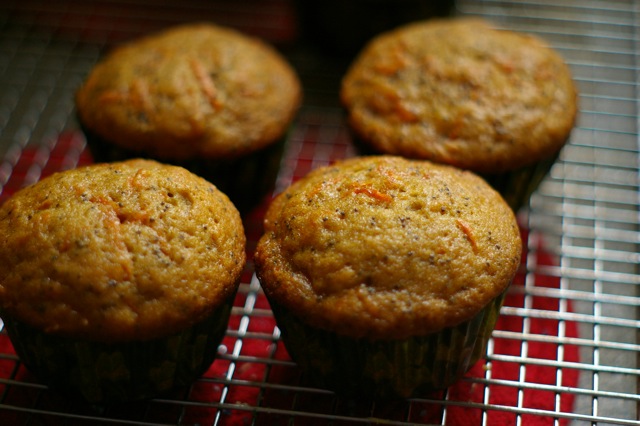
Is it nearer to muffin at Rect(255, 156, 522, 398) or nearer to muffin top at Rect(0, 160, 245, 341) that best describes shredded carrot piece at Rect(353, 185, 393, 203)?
muffin at Rect(255, 156, 522, 398)

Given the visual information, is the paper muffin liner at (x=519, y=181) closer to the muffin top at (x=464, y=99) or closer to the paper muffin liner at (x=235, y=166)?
the muffin top at (x=464, y=99)

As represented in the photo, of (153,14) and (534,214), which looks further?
(153,14)

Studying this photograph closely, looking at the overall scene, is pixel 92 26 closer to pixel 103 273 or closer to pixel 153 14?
pixel 153 14

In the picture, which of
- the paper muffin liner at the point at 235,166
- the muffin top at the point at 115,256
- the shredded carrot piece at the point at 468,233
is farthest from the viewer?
the paper muffin liner at the point at 235,166

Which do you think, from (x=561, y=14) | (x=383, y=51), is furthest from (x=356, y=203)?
(x=561, y=14)

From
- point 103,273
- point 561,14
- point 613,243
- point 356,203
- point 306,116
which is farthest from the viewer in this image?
point 561,14

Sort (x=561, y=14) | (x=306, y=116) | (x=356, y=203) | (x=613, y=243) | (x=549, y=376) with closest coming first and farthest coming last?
(x=356, y=203)
(x=549, y=376)
(x=613, y=243)
(x=306, y=116)
(x=561, y=14)

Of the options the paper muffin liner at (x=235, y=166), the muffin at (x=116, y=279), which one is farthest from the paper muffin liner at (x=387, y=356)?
the paper muffin liner at (x=235, y=166)
